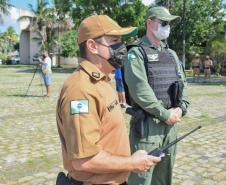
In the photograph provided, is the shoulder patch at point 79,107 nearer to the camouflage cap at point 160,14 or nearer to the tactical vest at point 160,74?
the tactical vest at point 160,74

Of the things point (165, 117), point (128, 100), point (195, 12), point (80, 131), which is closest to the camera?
point (80, 131)

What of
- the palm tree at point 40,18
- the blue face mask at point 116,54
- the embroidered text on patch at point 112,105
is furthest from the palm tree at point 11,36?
the embroidered text on patch at point 112,105

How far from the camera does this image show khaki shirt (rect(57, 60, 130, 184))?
2.11 m

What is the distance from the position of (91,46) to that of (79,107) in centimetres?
42

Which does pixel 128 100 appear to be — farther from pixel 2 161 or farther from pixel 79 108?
pixel 2 161

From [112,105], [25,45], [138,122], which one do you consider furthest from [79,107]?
[25,45]

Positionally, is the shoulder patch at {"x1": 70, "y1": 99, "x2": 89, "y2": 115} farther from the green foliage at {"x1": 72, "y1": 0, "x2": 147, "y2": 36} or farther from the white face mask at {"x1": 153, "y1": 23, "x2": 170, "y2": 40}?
the green foliage at {"x1": 72, "y1": 0, "x2": 147, "y2": 36}

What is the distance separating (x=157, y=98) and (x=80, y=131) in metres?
1.57

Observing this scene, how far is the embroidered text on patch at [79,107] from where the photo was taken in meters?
2.10

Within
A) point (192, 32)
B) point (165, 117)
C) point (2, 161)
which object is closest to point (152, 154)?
point (165, 117)

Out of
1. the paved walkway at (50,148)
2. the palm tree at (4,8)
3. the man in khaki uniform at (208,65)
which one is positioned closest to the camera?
the paved walkway at (50,148)

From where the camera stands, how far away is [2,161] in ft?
20.1

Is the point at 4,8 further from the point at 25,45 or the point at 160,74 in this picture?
the point at 160,74

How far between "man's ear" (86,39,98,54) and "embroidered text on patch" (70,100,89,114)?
1.20 feet
